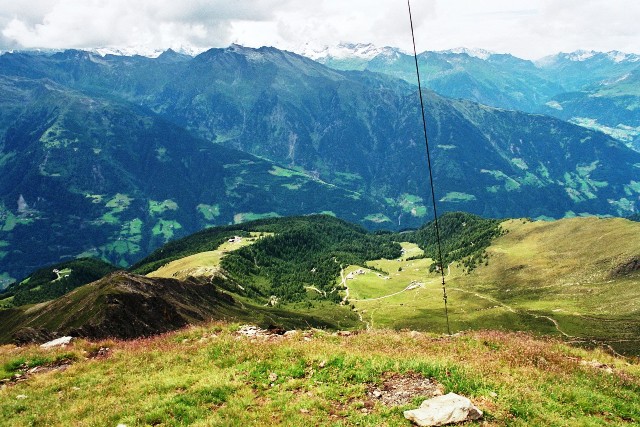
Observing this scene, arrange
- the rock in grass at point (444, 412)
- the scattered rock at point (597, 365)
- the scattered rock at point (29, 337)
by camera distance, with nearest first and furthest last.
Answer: the rock in grass at point (444, 412) → the scattered rock at point (597, 365) → the scattered rock at point (29, 337)

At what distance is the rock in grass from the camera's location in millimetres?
15609

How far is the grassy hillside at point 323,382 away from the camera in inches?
688

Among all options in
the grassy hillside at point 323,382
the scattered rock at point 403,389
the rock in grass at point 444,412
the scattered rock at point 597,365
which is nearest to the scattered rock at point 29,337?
the grassy hillside at point 323,382

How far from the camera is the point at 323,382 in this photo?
65.9ft

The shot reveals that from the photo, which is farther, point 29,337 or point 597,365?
point 29,337

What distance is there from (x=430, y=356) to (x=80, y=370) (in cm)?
2011

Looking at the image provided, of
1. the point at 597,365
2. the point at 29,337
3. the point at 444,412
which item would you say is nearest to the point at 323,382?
the point at 444,412

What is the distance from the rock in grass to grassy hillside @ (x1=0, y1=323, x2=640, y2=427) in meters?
0.56

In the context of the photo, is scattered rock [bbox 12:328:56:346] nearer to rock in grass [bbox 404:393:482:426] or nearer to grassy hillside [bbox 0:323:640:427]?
grassy hillside [bbox 0:323:640:427]

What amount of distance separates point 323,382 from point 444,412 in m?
6.06

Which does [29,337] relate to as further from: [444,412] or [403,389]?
[444,412]

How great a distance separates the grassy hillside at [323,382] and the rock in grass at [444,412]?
0.56 m

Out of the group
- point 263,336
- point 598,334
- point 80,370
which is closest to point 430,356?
point 263,336

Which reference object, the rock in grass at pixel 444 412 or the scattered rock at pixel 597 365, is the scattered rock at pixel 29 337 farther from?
the scattered rock at pixel 597 365
